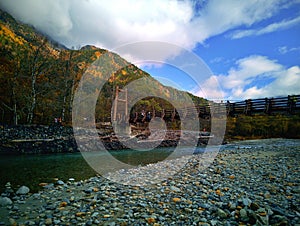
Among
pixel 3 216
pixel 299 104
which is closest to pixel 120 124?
pixel 299 104

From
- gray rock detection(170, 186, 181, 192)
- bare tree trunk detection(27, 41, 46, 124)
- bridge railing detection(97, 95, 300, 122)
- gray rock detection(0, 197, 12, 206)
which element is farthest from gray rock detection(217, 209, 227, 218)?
bare tree trunk detection(27, 41, 46, 124)

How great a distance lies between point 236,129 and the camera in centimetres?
3509

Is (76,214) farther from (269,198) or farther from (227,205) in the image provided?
(269,198)

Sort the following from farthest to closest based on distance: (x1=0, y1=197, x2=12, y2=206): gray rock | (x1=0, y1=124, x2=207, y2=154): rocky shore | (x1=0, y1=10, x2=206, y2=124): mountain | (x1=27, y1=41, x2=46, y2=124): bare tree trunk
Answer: (x1=0, y1=10, x2=206, y2=124): mountain
(x1=27, y1=41, x2=46, y2=124): bare tree trunk
(x1=0, y1=124, x2=207, y2=154): rocky shore
(x1=0, y1=197, x2=12, y2=206): gray rock

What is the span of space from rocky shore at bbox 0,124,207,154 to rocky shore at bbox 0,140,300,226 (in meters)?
9.61

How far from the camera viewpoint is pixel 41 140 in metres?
15.1

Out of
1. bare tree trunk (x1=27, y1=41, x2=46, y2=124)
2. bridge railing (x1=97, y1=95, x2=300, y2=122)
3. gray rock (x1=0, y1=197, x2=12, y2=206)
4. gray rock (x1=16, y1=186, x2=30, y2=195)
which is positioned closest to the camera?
gray rock (x1=0, y1=197, x2=12, y2=206)

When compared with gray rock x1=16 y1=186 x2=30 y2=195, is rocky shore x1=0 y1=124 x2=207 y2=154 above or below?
above

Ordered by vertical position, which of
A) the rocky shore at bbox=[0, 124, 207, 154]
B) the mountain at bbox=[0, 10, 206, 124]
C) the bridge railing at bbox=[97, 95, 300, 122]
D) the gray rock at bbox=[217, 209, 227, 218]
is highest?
the mountain at bbox=[0, 10, 206, 124]

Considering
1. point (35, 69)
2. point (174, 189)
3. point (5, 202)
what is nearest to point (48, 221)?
point (5, 202)

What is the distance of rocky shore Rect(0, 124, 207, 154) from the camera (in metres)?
13.7

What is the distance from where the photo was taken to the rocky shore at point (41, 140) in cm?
1371

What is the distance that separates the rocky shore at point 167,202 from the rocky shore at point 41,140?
961cm

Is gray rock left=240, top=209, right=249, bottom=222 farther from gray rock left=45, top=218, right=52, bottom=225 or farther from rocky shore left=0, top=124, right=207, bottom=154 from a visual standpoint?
rocky shore left=0, top=124, right=207, bottom=154
